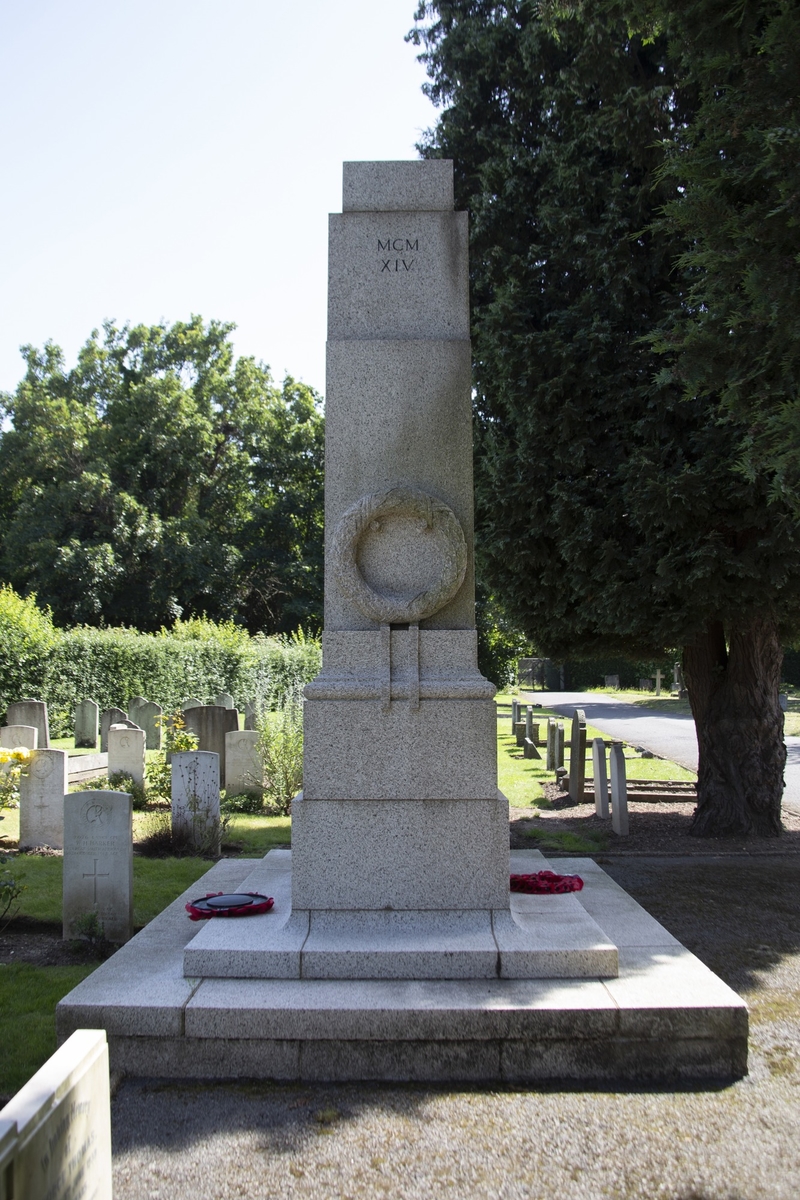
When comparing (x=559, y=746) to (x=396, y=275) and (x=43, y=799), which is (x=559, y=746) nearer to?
(x=43, y=799)

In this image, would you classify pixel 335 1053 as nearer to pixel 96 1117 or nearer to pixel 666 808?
pixel 96 1117

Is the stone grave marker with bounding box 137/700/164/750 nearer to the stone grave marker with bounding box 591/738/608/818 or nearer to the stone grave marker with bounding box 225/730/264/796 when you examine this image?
the stone grave marker with bounding box 225/730/264/796

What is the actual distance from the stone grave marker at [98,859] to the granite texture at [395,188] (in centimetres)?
405

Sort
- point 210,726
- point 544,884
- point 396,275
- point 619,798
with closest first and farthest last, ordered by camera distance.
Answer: point 396,275, point 544,884, point 619,798, point 210,726

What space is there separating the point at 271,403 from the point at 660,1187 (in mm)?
39712

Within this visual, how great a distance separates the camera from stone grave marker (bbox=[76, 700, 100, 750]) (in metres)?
18.3

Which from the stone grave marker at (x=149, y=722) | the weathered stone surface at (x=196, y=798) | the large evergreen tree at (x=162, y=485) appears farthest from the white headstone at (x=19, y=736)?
the large evergreen tree at (x=162, y=485)

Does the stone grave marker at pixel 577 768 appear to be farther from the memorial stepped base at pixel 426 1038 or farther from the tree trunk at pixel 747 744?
the memorial stepped base at pixel 426 1038

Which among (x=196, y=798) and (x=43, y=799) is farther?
(x=43, y=799)

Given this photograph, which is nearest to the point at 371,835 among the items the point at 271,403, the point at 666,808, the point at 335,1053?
the point at 335,1053

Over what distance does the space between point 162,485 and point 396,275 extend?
3230 cm

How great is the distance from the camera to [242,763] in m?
12.4

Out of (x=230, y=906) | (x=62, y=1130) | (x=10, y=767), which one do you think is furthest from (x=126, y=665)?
(x=62, y=1130)

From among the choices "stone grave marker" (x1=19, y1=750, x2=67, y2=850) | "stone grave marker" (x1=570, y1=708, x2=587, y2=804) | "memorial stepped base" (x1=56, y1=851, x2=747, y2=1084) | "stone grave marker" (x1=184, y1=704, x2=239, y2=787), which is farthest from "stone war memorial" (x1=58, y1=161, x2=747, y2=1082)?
"stone grave marker" (x1=184, y1=704, x2=239, y2=787)
